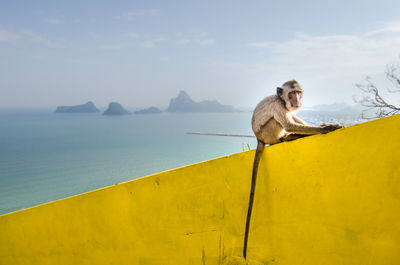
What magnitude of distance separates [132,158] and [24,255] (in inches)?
1812

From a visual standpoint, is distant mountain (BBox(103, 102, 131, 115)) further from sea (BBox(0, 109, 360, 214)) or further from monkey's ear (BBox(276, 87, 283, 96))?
monkey's ear (BBox(276, 87, 283, 96))

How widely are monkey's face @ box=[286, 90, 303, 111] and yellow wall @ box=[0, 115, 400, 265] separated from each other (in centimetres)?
57

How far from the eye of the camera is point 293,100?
244 centimetres

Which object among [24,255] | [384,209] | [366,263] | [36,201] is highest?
[384,209]

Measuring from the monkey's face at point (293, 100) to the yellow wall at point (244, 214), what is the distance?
57 centimetres

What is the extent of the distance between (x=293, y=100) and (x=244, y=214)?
1.14 m

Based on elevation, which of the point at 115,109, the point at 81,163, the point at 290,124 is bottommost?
the point at 81,163

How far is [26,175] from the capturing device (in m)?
36.5

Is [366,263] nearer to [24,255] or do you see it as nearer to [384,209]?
[384,209]

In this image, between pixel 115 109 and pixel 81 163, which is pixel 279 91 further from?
pixel 115 109

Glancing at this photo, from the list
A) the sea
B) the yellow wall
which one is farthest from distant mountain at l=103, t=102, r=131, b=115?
the yellow wall

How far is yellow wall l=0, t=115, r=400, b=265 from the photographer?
1857mm

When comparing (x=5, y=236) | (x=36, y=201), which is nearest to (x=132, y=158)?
(x=36, y=201)

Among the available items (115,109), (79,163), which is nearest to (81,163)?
(79,163)
